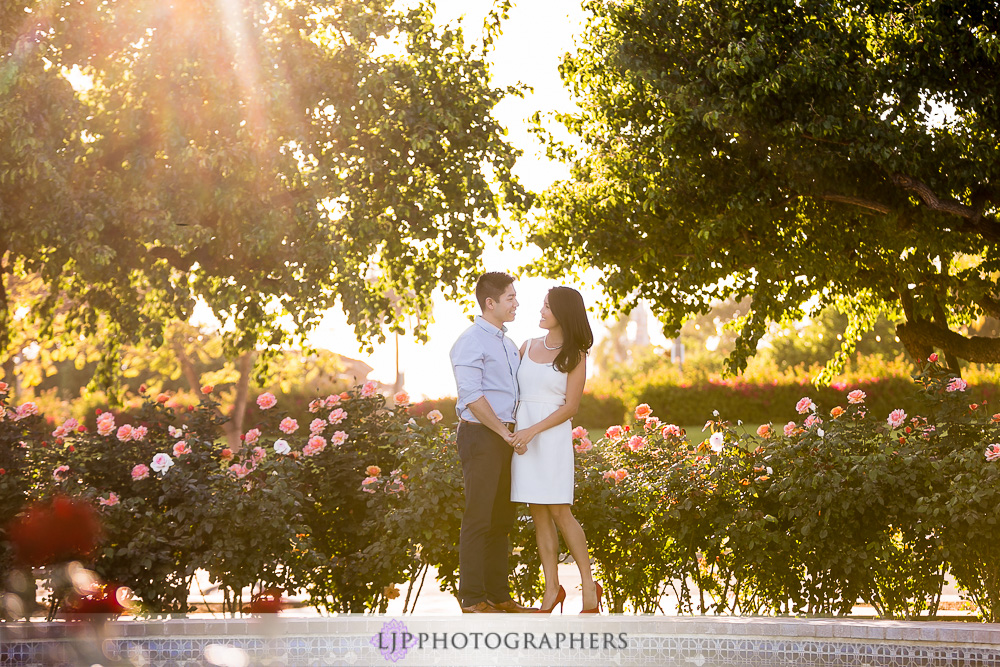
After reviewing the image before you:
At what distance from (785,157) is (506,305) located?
15.1 feet

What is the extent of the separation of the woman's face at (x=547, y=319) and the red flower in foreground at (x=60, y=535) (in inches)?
134

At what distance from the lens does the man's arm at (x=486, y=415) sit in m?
5.63

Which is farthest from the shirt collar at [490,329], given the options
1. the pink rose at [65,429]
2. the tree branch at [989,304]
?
the tree branch at [989,304]

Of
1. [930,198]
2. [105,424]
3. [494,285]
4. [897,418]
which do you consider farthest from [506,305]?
[930,198]

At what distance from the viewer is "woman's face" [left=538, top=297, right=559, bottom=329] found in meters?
5.82

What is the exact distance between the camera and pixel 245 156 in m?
10.2

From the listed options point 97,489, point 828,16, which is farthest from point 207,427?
point 828,16

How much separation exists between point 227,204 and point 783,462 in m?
6.57

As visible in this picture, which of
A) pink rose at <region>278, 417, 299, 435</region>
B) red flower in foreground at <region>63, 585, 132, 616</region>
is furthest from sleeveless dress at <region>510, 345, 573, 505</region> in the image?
red flower in foreground at <region>63, 585, 132, 616</region>

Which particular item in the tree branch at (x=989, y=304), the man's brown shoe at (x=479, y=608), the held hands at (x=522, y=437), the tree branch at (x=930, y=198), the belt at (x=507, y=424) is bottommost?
the man's brown shoe at (x=479, y=608)

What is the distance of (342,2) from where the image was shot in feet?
38.5

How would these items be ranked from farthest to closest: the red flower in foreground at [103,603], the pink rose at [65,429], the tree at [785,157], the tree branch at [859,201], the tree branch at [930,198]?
the tree branch at [859,201], the tree branch at [930,198], the tree at [785,157], the pink rose at [65,429], the red flower in foreground at [103,603]

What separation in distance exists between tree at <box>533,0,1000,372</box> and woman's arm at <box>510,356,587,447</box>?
380 cm

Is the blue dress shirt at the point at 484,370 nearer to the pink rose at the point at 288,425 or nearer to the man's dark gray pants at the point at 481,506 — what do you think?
the man's dark gray pants at the point at 481,506
